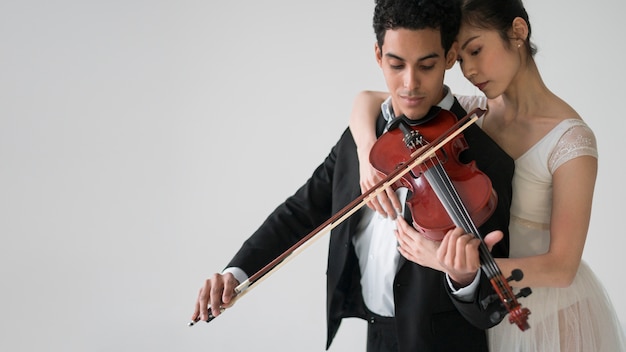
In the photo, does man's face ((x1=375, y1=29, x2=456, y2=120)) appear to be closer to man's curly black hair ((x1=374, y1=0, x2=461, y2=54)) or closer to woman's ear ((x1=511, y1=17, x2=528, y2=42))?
man's curly black hair ((x1=374, y1=0, x2=461, y2=54))

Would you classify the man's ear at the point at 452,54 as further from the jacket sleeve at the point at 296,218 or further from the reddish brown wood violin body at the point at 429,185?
the jacket sleeve at the point at 296,218

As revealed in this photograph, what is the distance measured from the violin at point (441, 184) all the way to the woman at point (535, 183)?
37mm

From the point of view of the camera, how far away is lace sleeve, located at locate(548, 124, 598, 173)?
143 centimetres

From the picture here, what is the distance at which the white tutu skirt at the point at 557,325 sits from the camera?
1.55 meters

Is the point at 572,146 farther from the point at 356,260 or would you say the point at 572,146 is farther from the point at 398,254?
the point at 356,260

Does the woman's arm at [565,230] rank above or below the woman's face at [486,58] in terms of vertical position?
below

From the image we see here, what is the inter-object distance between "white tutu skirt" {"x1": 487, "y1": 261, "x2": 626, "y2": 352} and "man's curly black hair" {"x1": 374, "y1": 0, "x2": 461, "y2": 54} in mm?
511

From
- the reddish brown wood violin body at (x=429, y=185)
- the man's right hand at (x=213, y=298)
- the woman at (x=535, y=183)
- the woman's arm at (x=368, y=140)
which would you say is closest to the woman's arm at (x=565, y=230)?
the woman at (x=535, y=183)

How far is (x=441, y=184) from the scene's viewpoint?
1383 millimetres

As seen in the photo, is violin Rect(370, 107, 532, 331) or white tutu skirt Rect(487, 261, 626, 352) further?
white tutu skirt Rect(487, 261, 626, 352)

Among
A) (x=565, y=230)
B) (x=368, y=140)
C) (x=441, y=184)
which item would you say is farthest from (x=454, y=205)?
(x=368, y=140)

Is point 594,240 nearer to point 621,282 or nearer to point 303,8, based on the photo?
point 621,282

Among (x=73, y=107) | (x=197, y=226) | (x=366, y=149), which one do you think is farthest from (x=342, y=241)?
(x=73, y=107)

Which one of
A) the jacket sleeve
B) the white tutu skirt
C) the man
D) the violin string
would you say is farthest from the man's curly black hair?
the white tutu skirt
